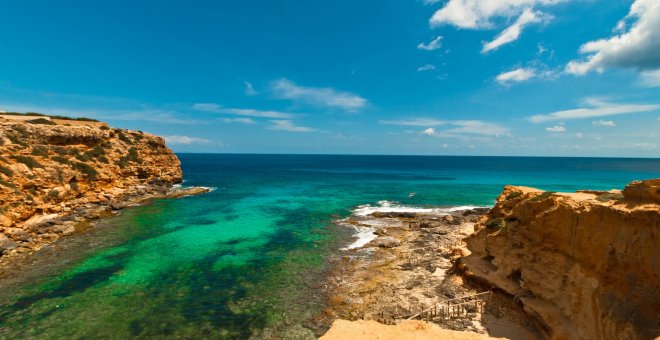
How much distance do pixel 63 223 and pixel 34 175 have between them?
7.59 metres

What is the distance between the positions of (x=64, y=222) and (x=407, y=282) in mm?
38532

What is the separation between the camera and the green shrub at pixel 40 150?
38.9 meters

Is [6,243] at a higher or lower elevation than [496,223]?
lower

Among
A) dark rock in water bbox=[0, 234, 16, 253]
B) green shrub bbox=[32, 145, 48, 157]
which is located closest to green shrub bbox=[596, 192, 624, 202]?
dark rock in water bbox=[0, 234, 16, 253]

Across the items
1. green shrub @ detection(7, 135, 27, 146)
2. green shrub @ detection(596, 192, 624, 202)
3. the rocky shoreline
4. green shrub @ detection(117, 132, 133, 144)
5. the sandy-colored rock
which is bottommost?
the rocky shoreline

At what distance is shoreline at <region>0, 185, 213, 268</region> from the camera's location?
990 inches

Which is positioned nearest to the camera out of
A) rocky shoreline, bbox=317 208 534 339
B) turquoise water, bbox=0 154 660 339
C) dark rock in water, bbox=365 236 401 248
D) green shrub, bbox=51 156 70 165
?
rocky shoreline, bbox=317 208 534 339

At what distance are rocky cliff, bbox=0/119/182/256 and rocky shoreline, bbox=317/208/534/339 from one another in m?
29.4

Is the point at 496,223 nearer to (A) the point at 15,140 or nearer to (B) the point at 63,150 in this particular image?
(A) the point at 15,140

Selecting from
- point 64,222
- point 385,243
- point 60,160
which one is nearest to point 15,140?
point 60,160

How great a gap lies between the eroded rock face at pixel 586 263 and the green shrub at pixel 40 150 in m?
54.3

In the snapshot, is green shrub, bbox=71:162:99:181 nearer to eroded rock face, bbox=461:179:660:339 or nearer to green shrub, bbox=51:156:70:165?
green shrub, bbox=51:156:70:165

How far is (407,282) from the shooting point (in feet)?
68.1

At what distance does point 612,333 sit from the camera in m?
10.5
